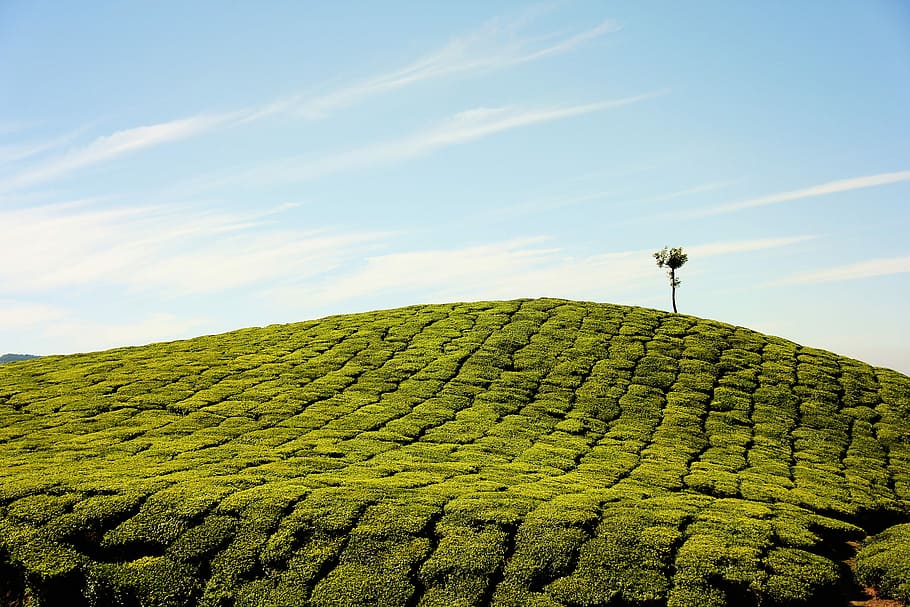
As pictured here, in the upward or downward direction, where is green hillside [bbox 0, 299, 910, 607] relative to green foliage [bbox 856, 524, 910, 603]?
upward

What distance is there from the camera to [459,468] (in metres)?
27.2

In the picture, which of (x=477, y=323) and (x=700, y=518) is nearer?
(x=700, y=518)

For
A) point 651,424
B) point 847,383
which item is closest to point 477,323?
point 651,424

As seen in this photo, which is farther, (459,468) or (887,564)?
(459,468)

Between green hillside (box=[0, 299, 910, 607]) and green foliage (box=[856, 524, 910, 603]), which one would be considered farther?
green foliage (box=[856, 524, 910, 603])

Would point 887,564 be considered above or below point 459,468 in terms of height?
below

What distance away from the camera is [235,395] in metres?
36.3

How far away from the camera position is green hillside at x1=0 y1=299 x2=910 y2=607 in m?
20.0

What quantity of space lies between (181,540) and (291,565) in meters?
3.77

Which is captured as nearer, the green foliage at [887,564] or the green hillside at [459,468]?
the green hillside at [459,468]

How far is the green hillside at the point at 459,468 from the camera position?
20016 mm

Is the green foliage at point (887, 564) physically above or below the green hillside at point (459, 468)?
below

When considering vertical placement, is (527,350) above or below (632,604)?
above

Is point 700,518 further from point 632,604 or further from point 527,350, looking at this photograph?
point 527,350
